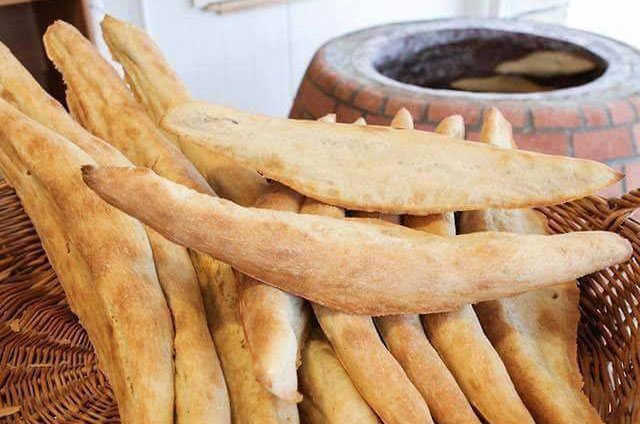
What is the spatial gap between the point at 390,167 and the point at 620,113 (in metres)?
0.61

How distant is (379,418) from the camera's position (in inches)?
19.6

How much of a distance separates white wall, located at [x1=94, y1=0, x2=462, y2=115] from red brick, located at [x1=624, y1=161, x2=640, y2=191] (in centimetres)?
135

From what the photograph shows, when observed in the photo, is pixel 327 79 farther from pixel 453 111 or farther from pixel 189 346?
pixel 189 346

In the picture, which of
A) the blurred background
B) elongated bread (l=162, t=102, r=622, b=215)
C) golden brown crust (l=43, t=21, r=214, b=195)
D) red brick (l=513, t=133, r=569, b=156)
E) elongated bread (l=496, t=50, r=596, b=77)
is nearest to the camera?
elongated bread (l=162, t=102, r=622, b=215)

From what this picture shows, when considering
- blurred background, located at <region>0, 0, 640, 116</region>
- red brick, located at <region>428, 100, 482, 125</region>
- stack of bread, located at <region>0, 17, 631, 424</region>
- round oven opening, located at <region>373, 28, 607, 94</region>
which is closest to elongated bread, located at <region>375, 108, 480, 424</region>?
stack of bread, located at <region>0, 17, 631, 424</region>

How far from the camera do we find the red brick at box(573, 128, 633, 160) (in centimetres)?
99

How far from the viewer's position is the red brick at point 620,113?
999 mm

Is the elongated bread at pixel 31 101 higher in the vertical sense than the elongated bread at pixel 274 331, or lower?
higher

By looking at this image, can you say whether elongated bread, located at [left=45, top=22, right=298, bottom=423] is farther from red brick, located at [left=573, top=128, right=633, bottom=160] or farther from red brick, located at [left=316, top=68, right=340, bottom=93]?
red brick, located at [left=573, top=128, right=633, bottom=160]

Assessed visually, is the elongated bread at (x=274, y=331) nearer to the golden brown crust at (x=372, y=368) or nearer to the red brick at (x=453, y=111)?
the golden brown crust at (x=372, y=368)

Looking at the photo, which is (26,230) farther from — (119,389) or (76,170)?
(119,389)

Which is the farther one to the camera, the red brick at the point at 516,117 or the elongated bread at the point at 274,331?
the red brick at the point at 516,117

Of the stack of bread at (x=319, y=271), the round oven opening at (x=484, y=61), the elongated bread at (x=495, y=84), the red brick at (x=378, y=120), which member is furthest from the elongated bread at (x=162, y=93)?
the elongated bread at (x=495, y=84)

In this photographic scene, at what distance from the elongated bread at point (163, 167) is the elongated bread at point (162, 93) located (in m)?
0.03
